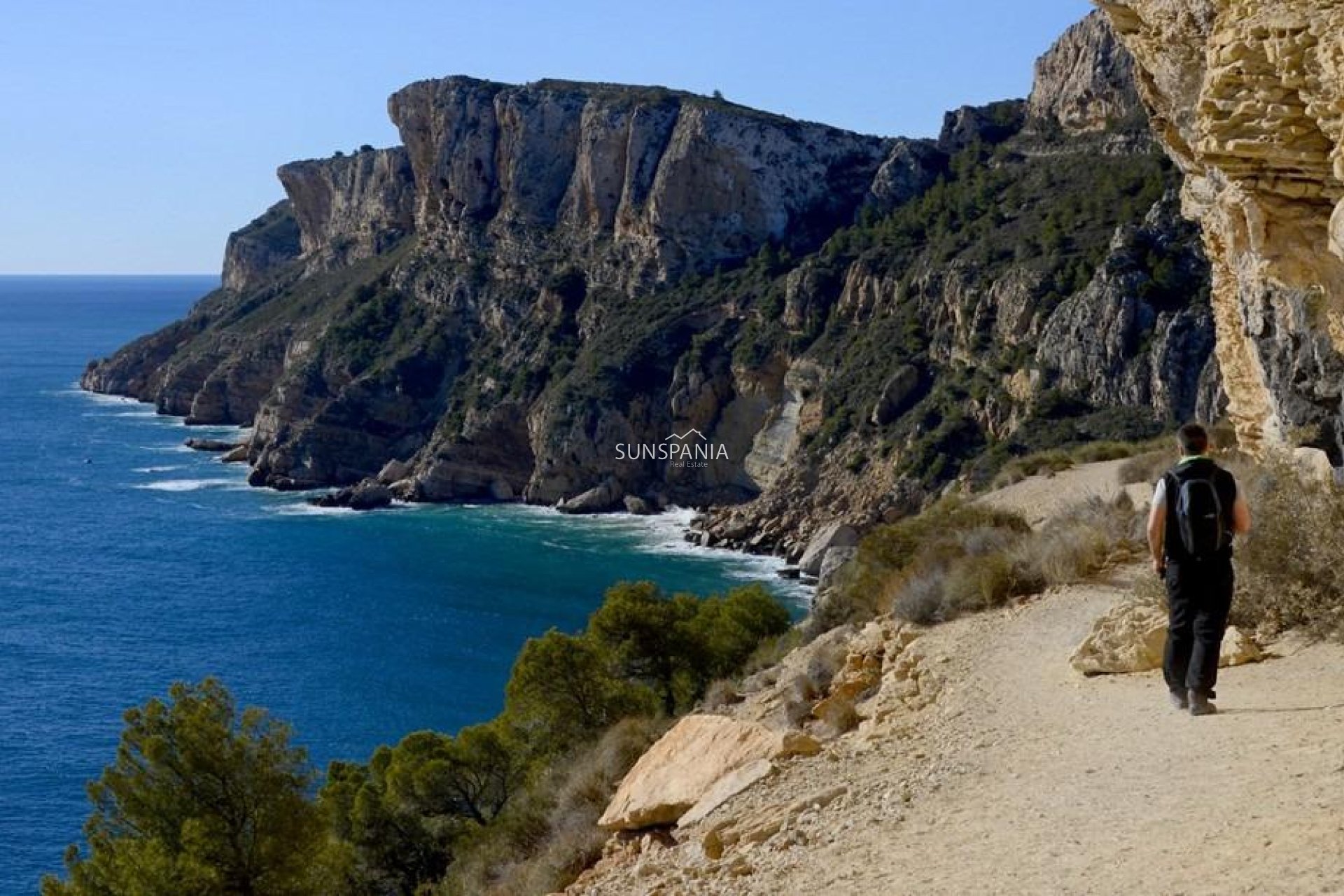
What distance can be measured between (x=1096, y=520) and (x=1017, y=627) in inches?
140

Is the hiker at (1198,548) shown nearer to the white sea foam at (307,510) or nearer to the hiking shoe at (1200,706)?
the hiking shoe at (1200,706)

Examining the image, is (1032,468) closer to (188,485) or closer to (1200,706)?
(1200,706)

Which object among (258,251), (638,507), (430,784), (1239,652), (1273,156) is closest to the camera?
(1239,652)

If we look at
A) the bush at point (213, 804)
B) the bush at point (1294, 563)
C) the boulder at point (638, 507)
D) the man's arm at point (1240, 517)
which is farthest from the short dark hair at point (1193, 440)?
the boulder at point (638, 507)

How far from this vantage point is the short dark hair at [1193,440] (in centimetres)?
794

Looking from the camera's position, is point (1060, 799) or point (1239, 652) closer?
point (1060, 799)

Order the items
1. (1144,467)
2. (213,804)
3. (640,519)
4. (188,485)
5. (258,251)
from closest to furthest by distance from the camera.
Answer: (213,804)
(1144,467)
(640,519)
(188,485)
(258,251)

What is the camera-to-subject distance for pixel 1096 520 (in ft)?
48.1

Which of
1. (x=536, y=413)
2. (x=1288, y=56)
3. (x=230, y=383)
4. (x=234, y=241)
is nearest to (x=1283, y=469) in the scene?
(x=1288, y=56)

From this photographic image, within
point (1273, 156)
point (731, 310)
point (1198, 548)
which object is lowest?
point (1198, 548)

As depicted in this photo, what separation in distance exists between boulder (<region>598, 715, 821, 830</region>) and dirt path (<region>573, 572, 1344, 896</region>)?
1.09 ft

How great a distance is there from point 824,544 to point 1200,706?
42.9 m

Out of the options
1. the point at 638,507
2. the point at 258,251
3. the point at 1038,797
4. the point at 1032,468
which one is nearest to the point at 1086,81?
the point at 638,507

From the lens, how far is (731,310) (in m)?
68.4
